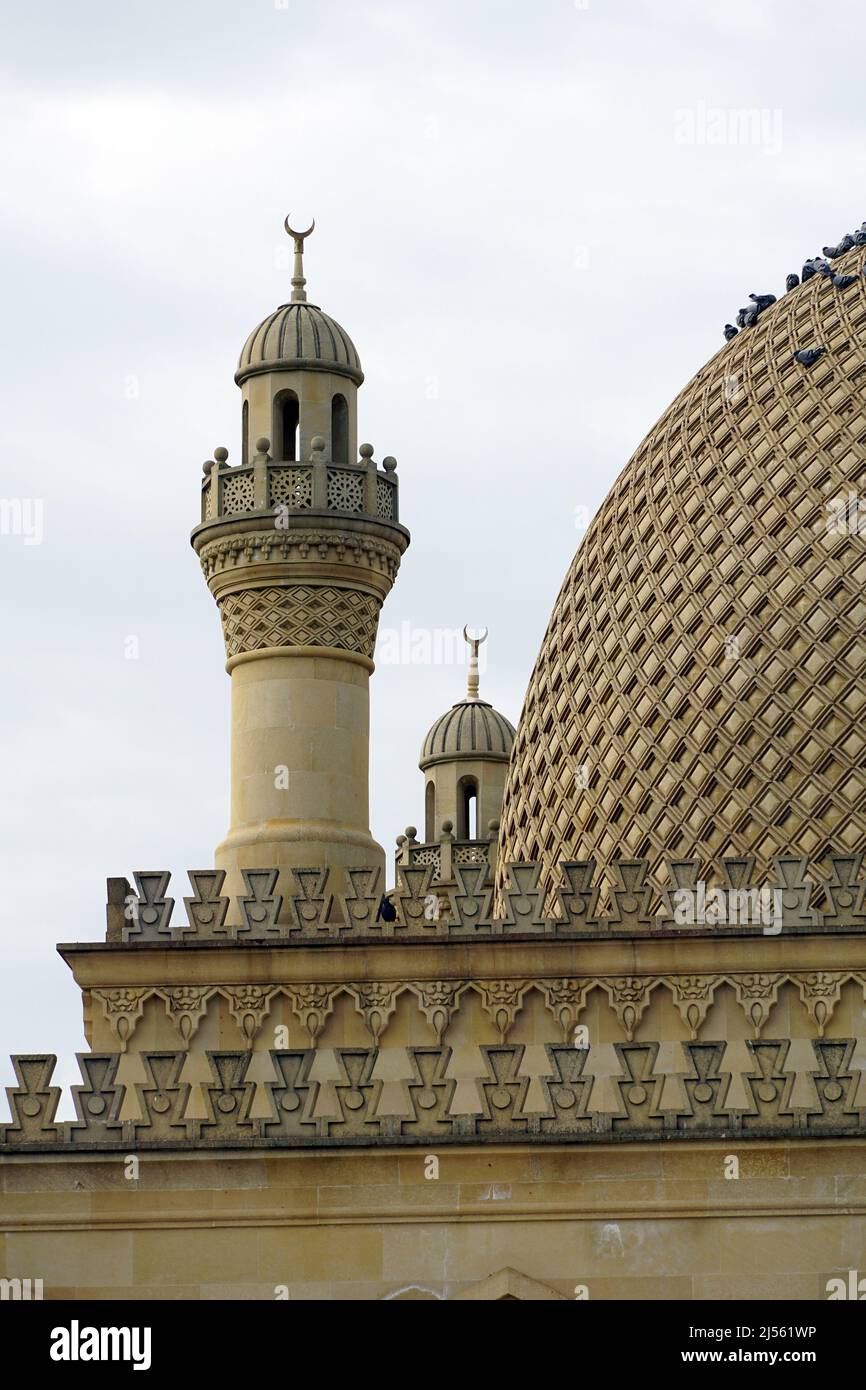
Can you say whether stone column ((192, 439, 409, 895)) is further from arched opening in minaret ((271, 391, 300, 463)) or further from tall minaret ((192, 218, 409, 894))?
arched opening in minaret ((271, 391, 300, 463))

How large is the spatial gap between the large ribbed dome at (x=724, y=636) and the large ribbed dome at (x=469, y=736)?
214 inches

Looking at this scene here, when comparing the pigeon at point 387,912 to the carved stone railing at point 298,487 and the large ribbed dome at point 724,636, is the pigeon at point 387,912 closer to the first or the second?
the large ribbed dome at point 724,636

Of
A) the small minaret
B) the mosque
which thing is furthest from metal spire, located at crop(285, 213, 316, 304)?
the small minaret

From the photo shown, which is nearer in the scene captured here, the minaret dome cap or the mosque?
the mosque

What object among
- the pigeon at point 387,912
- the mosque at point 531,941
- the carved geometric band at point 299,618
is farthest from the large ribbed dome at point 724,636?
the carved geometric band at point 299,618

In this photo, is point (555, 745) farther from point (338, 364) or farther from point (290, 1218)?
point (290, 1218)

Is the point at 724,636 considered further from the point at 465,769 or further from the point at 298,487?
the point at 465,769

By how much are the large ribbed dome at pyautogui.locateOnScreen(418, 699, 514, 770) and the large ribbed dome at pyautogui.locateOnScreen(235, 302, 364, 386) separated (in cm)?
778

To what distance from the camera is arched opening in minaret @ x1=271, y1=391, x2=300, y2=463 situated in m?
27.4

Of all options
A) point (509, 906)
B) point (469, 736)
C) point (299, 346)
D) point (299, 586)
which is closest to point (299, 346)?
point (299, 346)

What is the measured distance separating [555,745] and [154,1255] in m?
8.06

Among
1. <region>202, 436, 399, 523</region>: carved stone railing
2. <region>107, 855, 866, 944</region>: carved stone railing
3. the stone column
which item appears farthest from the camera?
<region>202, 436, 399, 523</region>: carved stone railing

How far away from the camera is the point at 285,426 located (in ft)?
90.5
